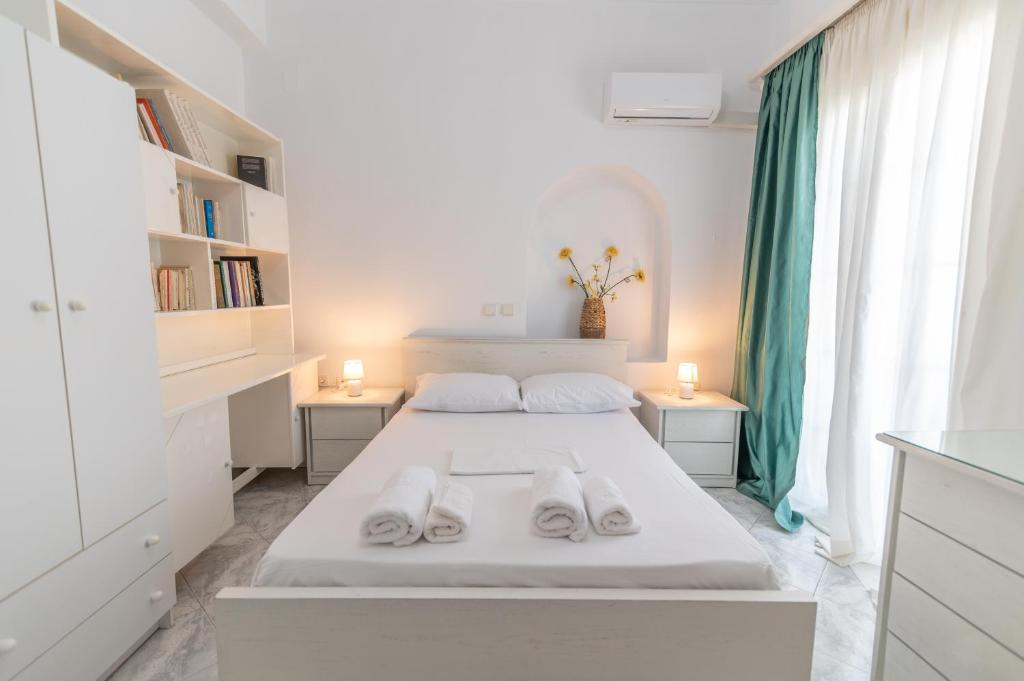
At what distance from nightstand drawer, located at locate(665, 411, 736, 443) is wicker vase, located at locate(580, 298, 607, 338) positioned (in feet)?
2.18

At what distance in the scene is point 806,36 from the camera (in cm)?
219

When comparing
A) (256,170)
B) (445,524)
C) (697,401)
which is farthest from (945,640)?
(256,170)

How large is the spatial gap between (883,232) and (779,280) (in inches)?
22.5

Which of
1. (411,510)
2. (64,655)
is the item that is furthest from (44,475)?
(411,510)

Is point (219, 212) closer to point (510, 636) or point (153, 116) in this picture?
point (153, 116)

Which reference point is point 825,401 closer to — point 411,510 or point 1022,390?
point 1022,390

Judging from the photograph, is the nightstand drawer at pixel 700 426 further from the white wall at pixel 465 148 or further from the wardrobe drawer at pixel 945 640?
the wardrobe drawer at pixel 945 640

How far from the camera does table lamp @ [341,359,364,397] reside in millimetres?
2693

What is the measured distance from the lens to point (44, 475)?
1158 mm

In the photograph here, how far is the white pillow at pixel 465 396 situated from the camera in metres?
2.45

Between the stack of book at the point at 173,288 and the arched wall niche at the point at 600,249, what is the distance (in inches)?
72.9

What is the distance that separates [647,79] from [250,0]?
2240mm

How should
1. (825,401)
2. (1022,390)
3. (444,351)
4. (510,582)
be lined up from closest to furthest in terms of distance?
(510,582) → (1022,390) → (825,401) → (444,351)

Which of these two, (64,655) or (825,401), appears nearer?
(64,655)
